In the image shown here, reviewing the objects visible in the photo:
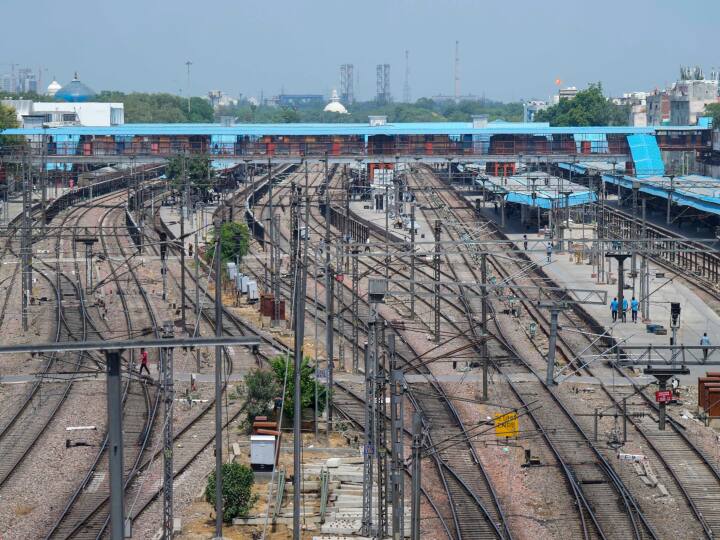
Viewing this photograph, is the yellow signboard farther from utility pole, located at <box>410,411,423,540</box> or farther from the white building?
the white building

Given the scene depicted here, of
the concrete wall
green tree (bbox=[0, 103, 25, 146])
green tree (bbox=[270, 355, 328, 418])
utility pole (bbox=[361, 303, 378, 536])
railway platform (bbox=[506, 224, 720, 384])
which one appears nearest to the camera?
utility pole (bbox=[361, 303, 378, 536])

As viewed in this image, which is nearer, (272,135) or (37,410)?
(37,410)

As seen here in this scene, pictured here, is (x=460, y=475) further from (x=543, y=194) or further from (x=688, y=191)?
(x=543, y=194)

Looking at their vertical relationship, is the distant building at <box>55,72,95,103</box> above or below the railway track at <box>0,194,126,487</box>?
above

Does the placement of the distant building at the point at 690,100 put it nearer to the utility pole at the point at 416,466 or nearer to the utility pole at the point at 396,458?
the utility pole at the point at 396,458

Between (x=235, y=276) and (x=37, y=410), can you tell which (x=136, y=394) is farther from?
(x=235, y=276)

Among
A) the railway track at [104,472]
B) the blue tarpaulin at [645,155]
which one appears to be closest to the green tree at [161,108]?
the blue tarpaulin at [645,155]

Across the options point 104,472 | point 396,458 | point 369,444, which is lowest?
point 104,472

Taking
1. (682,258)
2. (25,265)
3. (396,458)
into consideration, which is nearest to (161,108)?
(682,258)

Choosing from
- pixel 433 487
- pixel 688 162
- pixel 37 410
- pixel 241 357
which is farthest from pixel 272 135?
pixel 433 487

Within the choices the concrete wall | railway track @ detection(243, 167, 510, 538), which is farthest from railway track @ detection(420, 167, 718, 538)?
the concrete wall

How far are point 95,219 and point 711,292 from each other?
64.1 ft

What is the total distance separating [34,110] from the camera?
6581cm

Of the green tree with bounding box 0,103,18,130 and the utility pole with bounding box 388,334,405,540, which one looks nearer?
the utility pole with bounding box 388,334,405,540
